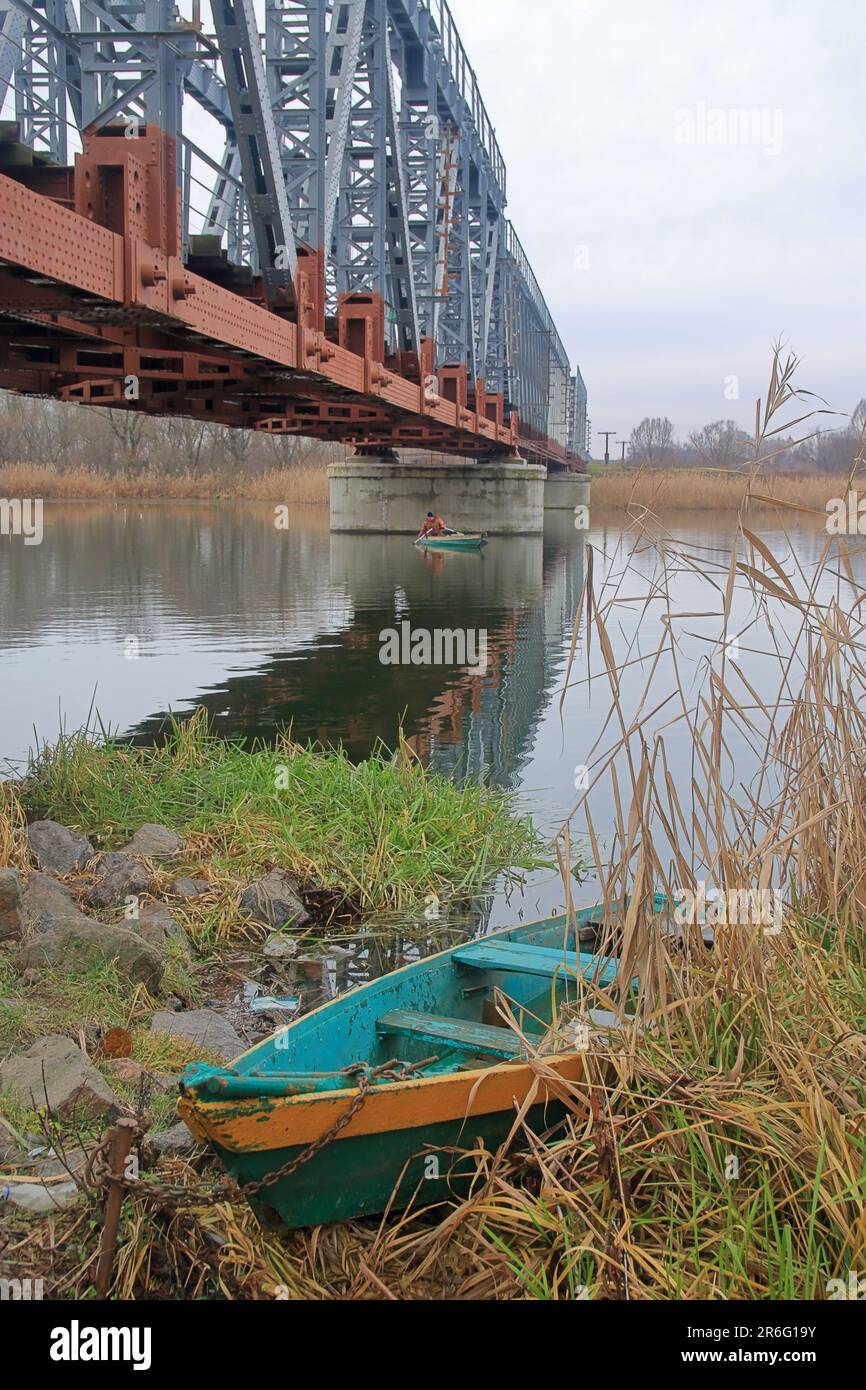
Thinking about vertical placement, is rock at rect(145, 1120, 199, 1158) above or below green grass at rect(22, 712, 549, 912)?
below

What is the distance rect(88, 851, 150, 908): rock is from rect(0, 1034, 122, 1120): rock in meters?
2.53

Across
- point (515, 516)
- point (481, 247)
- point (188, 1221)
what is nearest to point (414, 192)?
point (481, 247)

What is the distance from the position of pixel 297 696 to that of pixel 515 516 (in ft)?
114

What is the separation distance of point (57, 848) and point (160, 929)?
1.39m

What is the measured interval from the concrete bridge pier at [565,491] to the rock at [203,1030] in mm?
73048

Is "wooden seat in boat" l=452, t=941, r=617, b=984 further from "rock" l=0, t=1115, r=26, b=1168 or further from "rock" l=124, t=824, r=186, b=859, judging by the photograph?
"rock" l=124, t=824, r=186, b=859

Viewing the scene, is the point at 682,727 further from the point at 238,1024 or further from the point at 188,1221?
the point at 188,1221

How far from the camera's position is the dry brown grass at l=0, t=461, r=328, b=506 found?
2488 inches

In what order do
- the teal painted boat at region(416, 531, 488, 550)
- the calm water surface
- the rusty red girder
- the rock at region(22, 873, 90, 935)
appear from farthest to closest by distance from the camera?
the teal painted boat at region(416, 531, 488, 550) < the calm water surface < the rusty red girder < the rock at region(22, 873, 90, 935)

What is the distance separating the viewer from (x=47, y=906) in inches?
252

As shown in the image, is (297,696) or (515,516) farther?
(515,516)

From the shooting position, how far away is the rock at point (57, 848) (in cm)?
754

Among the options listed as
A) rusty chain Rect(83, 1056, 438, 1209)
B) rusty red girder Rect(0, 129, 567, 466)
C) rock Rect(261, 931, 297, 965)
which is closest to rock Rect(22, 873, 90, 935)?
rock Rect(261, 931, 297, 965)

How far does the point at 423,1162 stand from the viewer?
3934 millimetres
